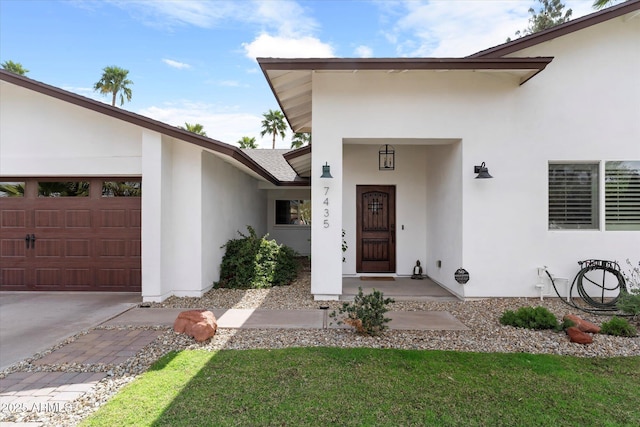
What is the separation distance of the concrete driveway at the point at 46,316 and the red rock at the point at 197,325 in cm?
161

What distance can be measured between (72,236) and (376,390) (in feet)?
24.3

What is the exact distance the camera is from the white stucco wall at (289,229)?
48.2 feet

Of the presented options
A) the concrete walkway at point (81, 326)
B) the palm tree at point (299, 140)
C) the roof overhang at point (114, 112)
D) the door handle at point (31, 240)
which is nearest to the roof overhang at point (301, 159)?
the roof overhang at point (114, 112)

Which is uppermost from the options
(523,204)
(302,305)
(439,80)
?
(439,80)

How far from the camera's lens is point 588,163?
6992mm

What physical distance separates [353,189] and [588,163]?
16.6ft

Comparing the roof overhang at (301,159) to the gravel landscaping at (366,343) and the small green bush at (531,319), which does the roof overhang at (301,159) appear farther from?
the small green bush at (531,319)

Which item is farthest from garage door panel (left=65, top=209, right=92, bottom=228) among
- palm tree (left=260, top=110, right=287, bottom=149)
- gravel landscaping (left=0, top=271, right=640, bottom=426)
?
palm tree (left=260, top=110, right=287, bottom=149)

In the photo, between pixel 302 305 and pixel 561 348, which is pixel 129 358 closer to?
pixel 302 305

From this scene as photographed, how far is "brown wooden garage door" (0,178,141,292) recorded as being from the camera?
752cm

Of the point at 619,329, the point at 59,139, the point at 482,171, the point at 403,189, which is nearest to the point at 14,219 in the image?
the point at 59,139

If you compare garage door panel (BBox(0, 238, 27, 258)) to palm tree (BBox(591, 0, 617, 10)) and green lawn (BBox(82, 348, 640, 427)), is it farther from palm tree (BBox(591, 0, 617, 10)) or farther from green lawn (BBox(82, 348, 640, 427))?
palm tree (BBox(591, 0, 617, 10))

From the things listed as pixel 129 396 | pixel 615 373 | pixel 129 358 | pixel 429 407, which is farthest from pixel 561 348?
pixel 129 358

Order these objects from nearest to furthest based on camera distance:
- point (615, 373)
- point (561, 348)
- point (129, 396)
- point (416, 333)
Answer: point (129, 396) → point (615, 373) → point (561, 348) → point (416, 333)
